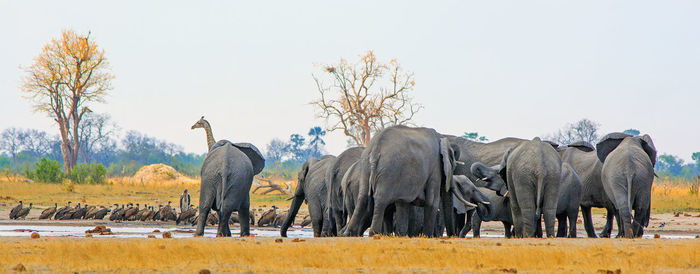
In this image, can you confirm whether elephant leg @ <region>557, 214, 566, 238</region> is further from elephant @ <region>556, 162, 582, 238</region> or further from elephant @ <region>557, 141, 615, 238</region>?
elephant @ <region>557, 141, 615, 238</region>

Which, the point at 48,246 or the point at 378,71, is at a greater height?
the point at 378,71

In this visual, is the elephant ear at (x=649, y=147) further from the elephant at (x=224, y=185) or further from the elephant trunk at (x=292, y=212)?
the elephant at (x=224, y=185)

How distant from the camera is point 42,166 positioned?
51938 millimetres

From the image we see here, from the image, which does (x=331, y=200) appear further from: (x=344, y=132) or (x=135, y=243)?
(x=344, y=132)

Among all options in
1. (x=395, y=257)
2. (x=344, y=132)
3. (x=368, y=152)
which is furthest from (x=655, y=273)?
(x=344, y=132)

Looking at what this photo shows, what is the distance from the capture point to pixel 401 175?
14.3m

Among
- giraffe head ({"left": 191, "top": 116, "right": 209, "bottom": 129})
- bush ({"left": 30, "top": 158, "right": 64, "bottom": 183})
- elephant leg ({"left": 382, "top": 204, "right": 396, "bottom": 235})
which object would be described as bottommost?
elephant leg ({"left": 382, "top": 204, "right": 396, "bottom": 235})

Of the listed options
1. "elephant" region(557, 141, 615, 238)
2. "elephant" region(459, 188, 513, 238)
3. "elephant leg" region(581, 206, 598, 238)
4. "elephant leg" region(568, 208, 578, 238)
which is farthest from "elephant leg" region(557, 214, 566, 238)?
"elephant" region(557, 141, 615, 238)

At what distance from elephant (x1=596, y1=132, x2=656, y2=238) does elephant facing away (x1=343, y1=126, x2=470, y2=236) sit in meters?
3.82

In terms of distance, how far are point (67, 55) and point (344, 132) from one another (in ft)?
72.0

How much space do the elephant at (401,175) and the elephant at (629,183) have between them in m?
3.80

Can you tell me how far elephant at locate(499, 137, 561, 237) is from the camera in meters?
15.8

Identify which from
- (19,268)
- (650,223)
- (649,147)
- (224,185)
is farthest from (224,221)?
(650,223)

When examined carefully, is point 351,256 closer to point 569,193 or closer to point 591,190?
point 569,193
